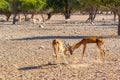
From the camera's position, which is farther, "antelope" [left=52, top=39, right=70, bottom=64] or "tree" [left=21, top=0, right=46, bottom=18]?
"tree" [left=21, top=0, right=46, bottom=18]

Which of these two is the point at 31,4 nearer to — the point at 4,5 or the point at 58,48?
the point at 4,5

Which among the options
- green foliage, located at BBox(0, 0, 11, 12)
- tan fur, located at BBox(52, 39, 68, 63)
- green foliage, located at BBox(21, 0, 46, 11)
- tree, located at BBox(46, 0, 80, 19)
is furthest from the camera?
tree, located at BBox(46, 0, 80, 19)

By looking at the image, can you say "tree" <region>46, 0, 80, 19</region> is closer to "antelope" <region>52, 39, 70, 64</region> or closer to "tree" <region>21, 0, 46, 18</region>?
"tree" <region>21, 0, 46, 18</region>

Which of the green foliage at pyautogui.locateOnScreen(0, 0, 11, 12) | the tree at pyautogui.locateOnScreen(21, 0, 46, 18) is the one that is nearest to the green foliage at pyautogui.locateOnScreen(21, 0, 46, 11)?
the tree at pyautogui.locateOnScreen(21, 0, 46, 18)

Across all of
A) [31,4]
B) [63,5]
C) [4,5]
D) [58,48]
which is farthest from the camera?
[63,5]

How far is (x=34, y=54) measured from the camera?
17609 mm

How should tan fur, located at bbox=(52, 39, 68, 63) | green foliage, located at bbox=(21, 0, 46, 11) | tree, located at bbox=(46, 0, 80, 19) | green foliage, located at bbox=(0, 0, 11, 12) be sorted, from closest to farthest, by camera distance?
tan fur, located at bbox=(52, 39, 68, 63) → green foliage, located at bbox=(0, 0, 11, 12) → green foliage, located at bbox=(21, 0, 46, 11) → tree, located at bbox=(46, 0, 80, 19)

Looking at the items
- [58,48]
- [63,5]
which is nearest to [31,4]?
[63,5]

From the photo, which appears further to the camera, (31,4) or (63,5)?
(63,5)

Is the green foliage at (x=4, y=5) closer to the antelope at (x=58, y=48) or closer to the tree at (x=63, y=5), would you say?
the tree at (x=63, y=5)

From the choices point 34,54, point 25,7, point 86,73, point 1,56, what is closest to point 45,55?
point 34,54

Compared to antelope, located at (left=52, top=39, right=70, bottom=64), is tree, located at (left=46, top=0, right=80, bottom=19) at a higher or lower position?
lower

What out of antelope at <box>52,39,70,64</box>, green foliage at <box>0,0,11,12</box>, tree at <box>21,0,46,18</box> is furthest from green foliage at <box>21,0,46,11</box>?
antelope at <box>52,39,70,64</box>

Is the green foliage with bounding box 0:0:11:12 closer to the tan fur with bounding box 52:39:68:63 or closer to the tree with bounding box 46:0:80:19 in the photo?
the tree with bounding box 46:0:80:19
